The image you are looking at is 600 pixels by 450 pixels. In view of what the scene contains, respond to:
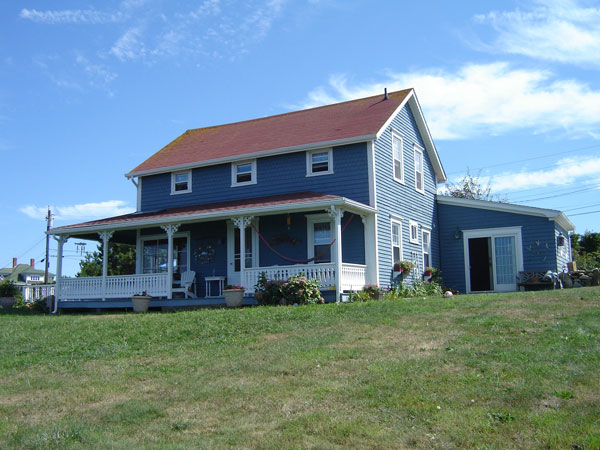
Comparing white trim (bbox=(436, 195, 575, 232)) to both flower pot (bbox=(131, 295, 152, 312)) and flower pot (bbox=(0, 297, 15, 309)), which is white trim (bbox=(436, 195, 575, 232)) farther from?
flower pot (bbox=(0, 297, 15, 309))

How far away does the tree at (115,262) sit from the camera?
3123 centimetres

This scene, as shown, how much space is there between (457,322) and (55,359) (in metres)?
7.40

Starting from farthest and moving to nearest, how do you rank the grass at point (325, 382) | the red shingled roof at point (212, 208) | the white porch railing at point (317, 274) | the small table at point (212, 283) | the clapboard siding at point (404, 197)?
1. the small table at point (212, 283)
2. the clapboard siding at point (404, 197)
3. the red shingled roof at point (212, 208)
4. the white porch railing at point (317, 274)
5. the grass at point (325, 382)

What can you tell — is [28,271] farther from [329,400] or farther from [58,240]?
[329,400]

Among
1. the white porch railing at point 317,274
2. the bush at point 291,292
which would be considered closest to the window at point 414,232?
the white porch railing at point 317,274

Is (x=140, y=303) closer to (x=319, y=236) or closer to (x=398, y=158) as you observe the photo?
(x=319, y=236)

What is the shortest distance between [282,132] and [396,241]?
5771mm

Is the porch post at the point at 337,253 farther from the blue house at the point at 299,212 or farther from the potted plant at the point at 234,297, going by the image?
the potted plant at the point at 234,297

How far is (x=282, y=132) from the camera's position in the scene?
2239 centimetres

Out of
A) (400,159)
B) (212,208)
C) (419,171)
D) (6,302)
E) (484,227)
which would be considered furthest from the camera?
(6,302)

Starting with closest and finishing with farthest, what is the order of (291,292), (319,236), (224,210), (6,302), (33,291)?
(291,292), (224,210), (319,236), (6,302), (33,291)

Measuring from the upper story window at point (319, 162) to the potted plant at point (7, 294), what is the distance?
13.2m

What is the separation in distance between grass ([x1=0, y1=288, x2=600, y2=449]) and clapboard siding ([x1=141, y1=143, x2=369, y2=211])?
691 centimetres

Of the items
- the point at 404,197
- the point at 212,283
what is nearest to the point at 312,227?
the point at 404,197
